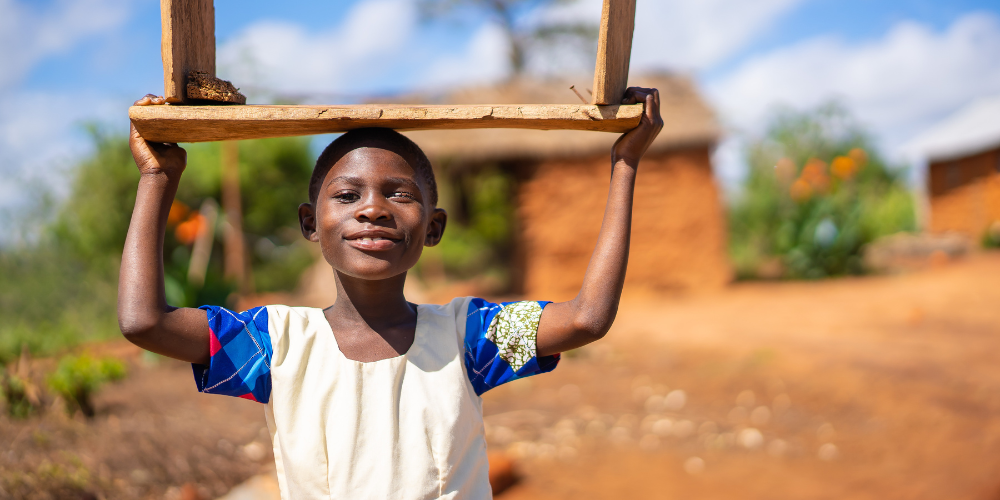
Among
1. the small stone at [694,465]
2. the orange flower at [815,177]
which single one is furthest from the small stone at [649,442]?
the orange flower at [815,177]

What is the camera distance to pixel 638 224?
1084 cm

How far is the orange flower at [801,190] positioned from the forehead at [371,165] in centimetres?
1147

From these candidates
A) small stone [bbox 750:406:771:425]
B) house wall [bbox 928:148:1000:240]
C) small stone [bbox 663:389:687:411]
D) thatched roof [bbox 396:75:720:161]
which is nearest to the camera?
small stone [bbox 750:406:771:425]

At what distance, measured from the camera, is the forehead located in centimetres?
141

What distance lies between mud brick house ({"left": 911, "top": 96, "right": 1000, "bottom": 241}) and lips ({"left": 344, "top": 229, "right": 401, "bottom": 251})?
16.5 meters

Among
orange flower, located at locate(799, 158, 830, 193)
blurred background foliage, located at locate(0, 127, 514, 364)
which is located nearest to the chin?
blurred background foliage, located at locate(0, 127, 514, 364)

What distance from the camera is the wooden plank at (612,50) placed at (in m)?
1.33

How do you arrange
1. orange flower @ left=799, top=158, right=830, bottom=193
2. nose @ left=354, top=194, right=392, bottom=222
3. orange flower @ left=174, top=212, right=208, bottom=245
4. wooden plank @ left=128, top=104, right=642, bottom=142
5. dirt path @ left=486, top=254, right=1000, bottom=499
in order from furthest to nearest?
orange flower @ left=799, top=158, right=830, bottom=193 < orange flower @ left=174, top=212, right=208, bottom=245 < dirt path @ left=486, top=254, right=1000, bottom=499 < nose @ left=354, top=194, right=392, bottom=222 < wooden plank @ left=128, top=104, right=642, bottom=142

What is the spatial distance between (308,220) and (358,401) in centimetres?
46

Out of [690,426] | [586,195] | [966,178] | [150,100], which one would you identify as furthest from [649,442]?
[966,178]

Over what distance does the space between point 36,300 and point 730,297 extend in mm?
9789

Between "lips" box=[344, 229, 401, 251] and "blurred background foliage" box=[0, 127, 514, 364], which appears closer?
"lips" box=[344, 229, 401, 251]

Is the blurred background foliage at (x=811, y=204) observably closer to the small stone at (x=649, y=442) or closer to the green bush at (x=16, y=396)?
the small stone at (x=649, y=442)

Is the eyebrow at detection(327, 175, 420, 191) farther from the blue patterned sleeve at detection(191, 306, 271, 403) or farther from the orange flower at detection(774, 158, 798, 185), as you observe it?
the orange flower at detection(774, 158, 798, 185)
